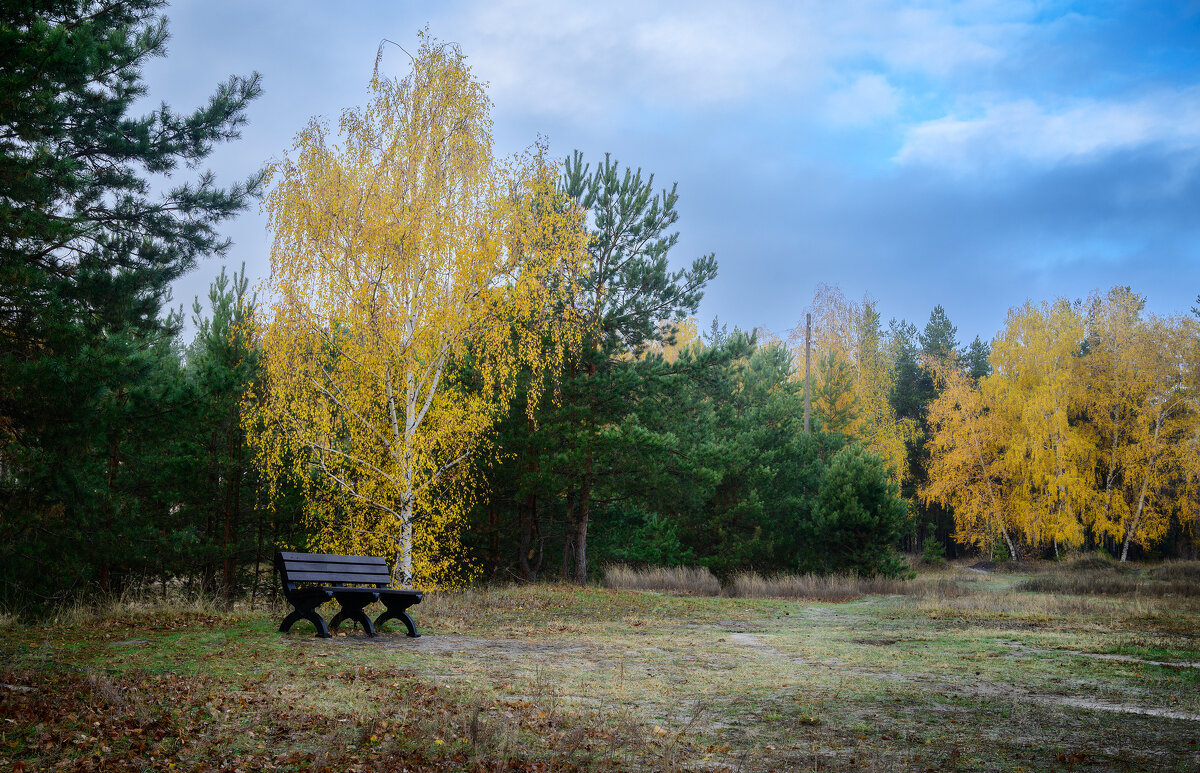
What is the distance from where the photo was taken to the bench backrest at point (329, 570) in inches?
318

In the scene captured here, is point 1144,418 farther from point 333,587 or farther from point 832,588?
point 333,587

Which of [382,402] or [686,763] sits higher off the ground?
[382,402]

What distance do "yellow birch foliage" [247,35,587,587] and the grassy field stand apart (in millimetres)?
4172

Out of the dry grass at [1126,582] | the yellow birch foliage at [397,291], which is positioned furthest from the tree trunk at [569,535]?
the dry grass at [1126,582]

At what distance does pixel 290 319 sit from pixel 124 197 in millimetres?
4892

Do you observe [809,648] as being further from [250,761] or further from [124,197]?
[124,197]

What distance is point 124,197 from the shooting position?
29.2ft

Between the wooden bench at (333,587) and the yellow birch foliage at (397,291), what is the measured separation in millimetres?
4921

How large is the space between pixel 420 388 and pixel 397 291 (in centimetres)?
192

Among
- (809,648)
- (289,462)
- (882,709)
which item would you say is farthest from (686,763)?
(289,462)

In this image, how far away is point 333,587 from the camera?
8414 mm

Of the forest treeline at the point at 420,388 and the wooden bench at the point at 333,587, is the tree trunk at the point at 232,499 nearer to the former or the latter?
the forest treeline at the point at 420,388

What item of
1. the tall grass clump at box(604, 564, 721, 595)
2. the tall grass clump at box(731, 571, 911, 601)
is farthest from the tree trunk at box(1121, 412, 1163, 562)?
the tall grass clump at box(604, 564, 721, 595)

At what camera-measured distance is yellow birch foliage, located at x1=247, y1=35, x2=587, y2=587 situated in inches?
543
